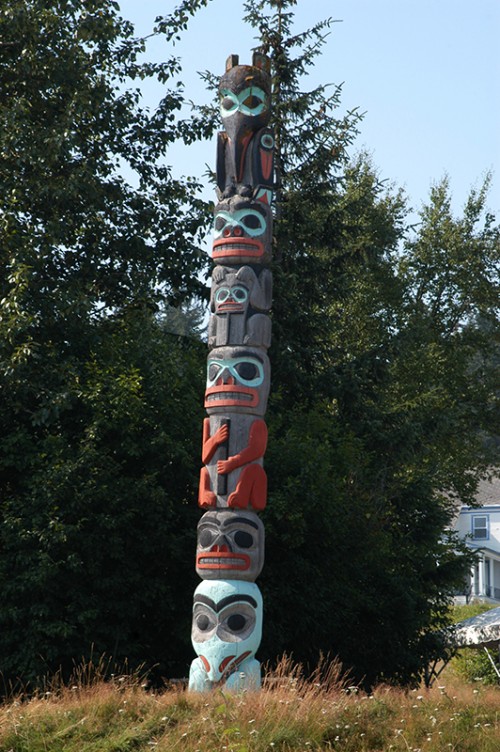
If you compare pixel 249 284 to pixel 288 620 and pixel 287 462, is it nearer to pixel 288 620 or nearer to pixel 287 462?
pixel 287 462

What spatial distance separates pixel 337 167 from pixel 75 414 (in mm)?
10872

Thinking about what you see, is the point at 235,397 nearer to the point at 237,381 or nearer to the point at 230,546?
Result: the point at 237,381

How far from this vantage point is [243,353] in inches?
536

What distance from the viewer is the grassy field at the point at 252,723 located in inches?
375

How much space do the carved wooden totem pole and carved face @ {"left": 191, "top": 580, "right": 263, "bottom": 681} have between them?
0.04 feet

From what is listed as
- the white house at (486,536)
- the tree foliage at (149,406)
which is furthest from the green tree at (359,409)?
the white house at (486,536)

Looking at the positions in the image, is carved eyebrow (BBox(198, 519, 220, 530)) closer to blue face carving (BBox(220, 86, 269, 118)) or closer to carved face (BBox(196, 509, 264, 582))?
carved face (BBox(196, 509, 264, 582))

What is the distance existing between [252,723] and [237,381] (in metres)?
4.90

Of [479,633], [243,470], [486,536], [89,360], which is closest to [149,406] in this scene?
[89,360]

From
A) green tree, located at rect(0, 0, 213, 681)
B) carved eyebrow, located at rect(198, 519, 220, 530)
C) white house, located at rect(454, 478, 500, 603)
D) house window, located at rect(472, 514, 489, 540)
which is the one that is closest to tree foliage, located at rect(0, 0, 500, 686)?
green tree, located at rect(0, 0, 213, 681)

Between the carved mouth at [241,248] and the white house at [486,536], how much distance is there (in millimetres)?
39441

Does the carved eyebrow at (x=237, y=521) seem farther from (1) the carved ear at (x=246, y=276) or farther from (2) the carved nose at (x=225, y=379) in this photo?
(1) the carved ear at (x=246, y=276)

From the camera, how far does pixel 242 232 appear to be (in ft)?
46.5

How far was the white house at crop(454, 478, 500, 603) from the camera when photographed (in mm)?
52750
